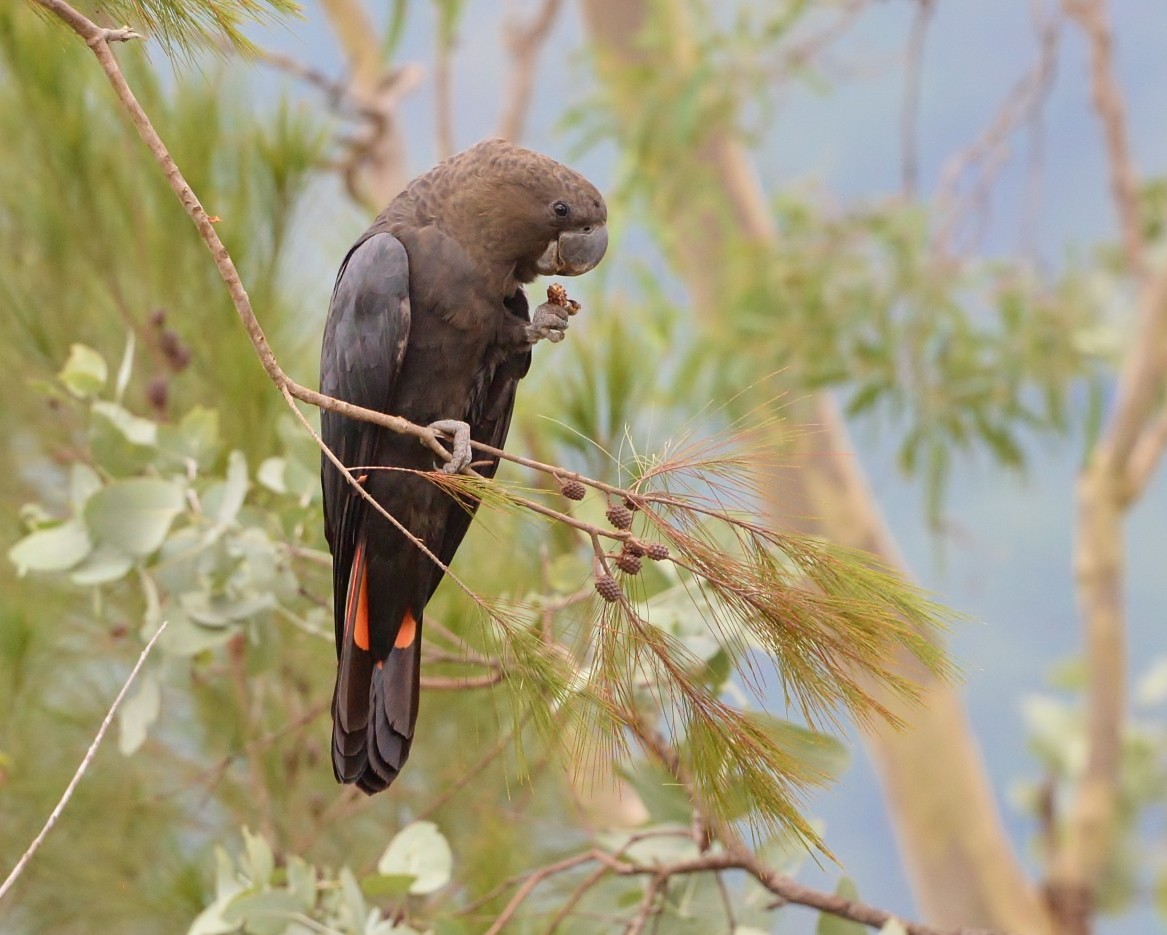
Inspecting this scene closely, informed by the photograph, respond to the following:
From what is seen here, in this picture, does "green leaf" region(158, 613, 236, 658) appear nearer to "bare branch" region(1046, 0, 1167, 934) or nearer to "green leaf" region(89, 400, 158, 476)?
"green leaf" region(89, 400, 158, 476)

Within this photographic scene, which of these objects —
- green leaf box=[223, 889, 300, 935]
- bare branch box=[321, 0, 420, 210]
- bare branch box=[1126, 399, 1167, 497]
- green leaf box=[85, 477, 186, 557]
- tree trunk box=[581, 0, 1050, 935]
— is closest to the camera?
green leaf box=[223, 889, 300, 935]

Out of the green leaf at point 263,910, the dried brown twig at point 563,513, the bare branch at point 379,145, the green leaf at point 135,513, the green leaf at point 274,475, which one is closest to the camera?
the dried brown twig at point 563,513

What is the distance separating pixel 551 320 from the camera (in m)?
1.38

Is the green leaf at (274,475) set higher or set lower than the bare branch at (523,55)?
lower

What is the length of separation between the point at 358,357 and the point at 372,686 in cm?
33

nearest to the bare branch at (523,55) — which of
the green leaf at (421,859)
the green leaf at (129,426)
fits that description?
the green leaf at (129,426)

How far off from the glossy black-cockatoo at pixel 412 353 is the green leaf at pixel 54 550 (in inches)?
10.7

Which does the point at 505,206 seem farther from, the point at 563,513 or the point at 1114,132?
the point at 1114,132

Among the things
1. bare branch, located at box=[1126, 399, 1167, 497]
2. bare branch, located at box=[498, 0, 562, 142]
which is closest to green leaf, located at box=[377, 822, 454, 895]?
bare branch, located at box=[498, 0, 562, 142]

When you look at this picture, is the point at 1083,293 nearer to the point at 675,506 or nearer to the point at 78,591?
the point at 78,591

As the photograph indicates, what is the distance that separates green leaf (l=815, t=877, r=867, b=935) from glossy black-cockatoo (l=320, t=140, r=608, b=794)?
0.44 m

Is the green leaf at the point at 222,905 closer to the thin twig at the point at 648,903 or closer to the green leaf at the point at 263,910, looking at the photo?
the green leaf at the point at 263,910

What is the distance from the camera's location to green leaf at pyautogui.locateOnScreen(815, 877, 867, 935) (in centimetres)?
139

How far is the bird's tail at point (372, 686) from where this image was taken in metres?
1.37
